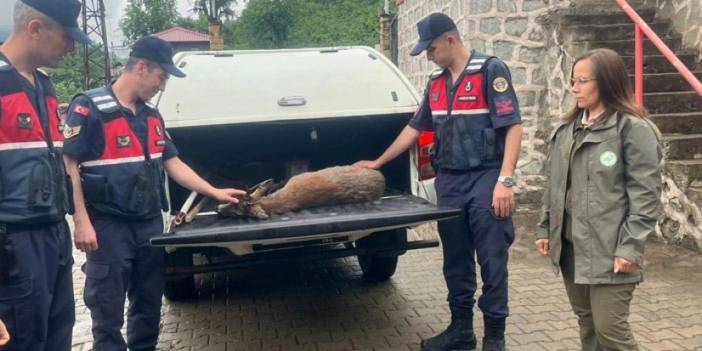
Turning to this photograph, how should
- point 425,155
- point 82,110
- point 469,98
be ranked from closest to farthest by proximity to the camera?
point 82,110 → point 469,98 → point 425,155

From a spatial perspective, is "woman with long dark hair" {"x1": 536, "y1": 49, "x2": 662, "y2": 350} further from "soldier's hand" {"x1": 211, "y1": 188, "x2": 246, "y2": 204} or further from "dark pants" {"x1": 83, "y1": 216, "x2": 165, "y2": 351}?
"dark pants" {"x1": 83, "y1": 216, "x2": 165, "y2": 351}

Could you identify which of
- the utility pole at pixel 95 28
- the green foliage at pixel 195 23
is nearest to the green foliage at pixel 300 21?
the utility pole at pixel 95 28

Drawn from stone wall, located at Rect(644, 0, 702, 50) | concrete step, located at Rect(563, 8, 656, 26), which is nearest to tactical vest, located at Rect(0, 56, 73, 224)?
concrete step, located at Rect(563, 8, 656, 26)

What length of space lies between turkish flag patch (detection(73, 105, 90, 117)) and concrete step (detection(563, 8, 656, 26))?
194 inches

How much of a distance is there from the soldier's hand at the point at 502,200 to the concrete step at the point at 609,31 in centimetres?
351

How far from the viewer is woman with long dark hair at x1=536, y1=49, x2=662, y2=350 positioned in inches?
101

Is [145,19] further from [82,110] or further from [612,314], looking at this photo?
[612,314]

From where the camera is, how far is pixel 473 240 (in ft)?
11.9

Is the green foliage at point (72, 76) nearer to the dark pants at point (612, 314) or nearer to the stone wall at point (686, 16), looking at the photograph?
the stone wall at point (686, 16)

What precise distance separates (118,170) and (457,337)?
2.14m

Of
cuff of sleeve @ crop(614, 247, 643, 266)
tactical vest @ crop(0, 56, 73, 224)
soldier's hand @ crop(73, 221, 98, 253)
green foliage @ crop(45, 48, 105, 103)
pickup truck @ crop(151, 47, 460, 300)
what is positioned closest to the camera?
tactical vest @ crop(0, 56, 73, 224)

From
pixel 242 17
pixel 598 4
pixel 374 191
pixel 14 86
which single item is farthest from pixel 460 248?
pixel 242 17

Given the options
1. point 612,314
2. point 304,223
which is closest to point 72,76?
point 304,223

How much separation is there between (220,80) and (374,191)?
1401 millimetres
